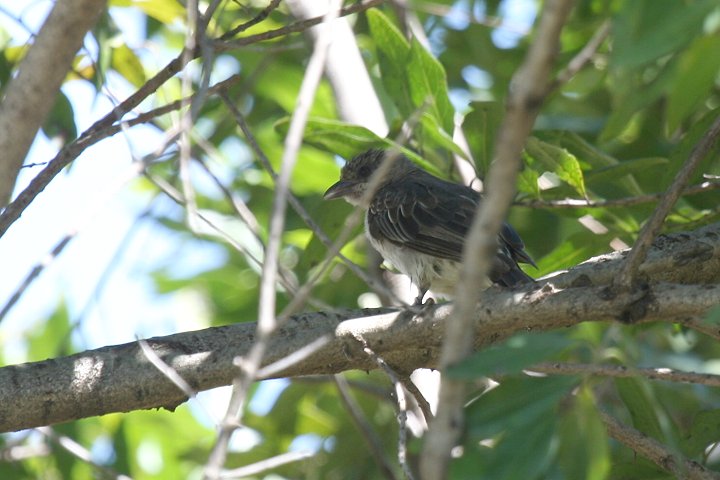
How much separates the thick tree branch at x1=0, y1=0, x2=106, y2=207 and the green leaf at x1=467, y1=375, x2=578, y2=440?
1132 millimetres

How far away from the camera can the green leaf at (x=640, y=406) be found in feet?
11.6

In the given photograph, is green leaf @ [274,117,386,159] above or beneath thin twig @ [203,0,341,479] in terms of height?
above

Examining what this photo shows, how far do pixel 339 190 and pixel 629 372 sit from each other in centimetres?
320

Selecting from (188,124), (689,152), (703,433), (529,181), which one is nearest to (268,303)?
(188,124)

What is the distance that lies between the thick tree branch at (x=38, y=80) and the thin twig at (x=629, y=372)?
4.38 ft

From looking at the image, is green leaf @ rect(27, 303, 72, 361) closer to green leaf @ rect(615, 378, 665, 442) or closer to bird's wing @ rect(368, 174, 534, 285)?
bird's wing @ rect(368, 174, 534, 285)

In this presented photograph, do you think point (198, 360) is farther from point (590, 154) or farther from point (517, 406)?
point (590, 154)

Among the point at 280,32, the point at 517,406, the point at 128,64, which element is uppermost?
the point at 128,64

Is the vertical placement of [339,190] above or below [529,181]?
above

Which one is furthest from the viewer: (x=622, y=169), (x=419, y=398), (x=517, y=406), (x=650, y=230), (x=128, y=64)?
(x=128, y=64)

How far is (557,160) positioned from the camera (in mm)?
3828

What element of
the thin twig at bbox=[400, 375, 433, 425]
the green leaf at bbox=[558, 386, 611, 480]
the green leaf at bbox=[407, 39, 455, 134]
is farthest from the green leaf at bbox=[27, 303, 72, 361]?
the green leaf at bbox=[558, 386, 611, 480]

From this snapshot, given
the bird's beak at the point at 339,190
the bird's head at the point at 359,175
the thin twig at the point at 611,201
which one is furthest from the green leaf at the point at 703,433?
the bird's beak at the point at 339,190

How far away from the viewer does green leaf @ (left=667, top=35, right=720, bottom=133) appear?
1.99 m
